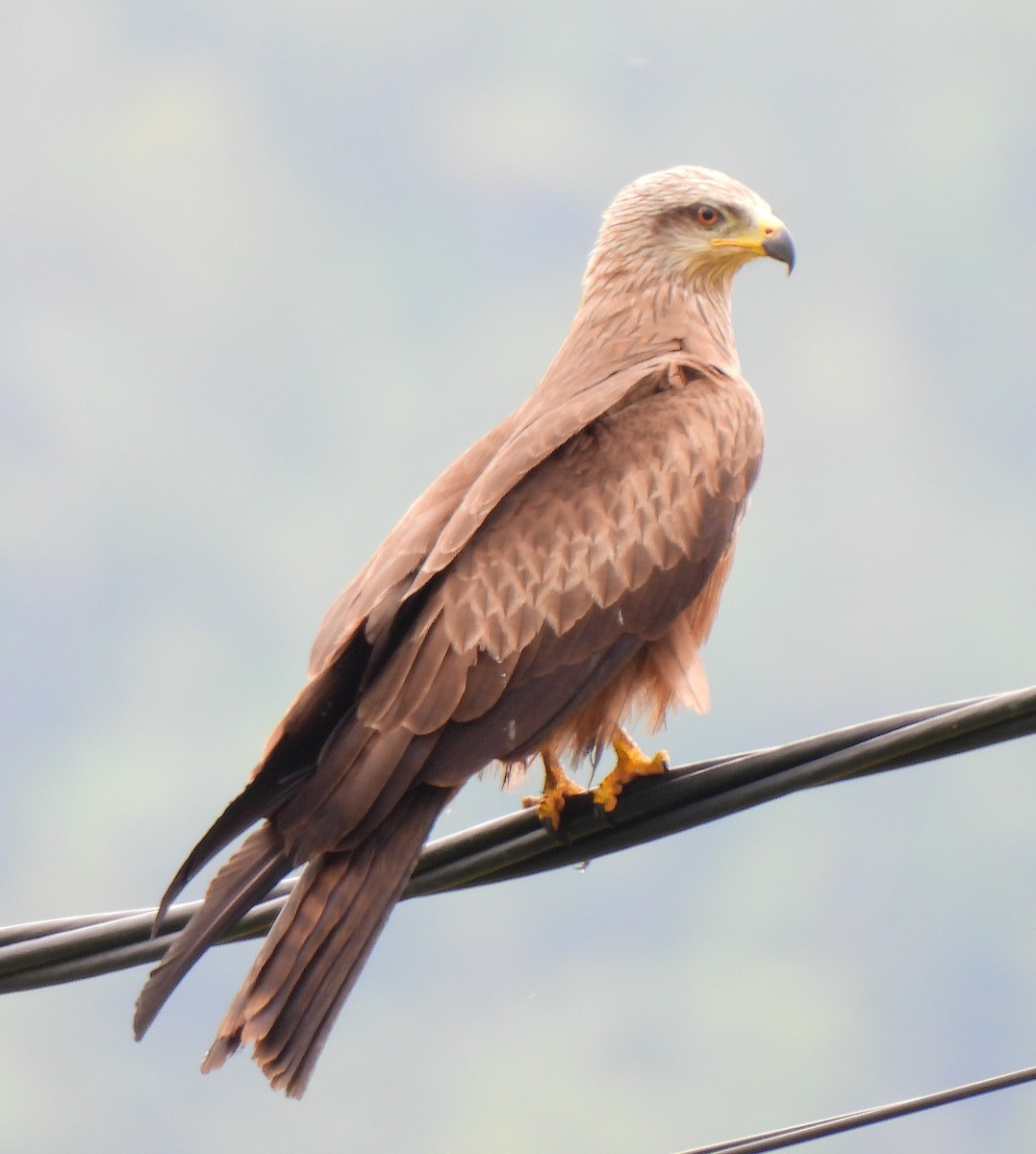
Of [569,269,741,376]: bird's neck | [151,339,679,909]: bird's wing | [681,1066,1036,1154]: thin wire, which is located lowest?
[681,1066,1036,1154]: thin wire

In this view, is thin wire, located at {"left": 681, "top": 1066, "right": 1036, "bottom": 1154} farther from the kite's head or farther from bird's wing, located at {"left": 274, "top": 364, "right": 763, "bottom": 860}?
the kite's head

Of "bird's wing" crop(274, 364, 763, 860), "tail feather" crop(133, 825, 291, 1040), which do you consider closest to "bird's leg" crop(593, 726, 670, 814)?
"bird's wing" crop(274, 364, 763, 860)

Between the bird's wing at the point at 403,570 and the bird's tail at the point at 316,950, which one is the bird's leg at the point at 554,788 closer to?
the bird's tail at the point at 316,950

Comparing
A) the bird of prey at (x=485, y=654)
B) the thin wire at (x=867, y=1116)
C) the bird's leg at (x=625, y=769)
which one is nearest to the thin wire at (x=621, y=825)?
the bird of prey at (x=485, y=654)

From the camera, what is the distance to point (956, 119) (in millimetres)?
160375

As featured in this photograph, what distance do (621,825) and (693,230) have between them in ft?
9.29

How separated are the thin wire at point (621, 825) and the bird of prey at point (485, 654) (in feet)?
0.35

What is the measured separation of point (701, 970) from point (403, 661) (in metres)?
95.7

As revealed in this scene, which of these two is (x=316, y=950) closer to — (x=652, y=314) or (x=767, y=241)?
(x=652, y=314)

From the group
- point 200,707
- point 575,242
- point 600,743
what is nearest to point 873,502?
point 575,242

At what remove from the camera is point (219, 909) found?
14.7 feet

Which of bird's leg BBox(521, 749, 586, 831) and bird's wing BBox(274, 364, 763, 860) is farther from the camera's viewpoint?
bird's leg BBox(521, 749, 586, 831)

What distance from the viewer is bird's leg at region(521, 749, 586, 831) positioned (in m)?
5.23

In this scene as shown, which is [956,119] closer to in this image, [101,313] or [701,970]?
[101,313]
